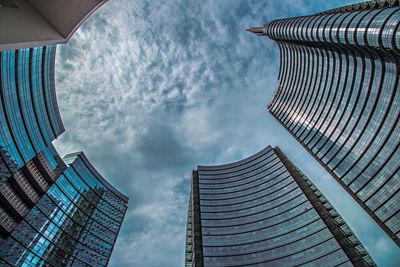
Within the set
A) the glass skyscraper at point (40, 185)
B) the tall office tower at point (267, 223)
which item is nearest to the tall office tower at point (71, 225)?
the glass skyscraper at point (40, 185)

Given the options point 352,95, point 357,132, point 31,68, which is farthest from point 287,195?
point 31,68

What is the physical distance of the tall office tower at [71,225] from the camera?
57906mm

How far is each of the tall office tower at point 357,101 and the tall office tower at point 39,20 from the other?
58412mm

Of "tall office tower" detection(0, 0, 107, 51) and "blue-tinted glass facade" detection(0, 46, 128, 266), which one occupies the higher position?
"blue-tinted glass facade" detection(0, 46, 128, 266)

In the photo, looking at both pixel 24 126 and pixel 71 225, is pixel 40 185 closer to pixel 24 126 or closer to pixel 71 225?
pixel 71 225

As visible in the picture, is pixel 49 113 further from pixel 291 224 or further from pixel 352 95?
pixel 352 95

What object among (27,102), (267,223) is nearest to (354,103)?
(267,223)

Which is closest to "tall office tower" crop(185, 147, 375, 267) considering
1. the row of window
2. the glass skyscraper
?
the row of window

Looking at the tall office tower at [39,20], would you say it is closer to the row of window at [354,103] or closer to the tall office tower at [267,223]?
the row of window at [354,103]

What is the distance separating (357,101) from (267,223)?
4849 cm

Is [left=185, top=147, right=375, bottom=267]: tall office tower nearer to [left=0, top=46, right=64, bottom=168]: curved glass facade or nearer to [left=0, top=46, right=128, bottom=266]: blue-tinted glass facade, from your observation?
[left=0, top=46, right=128, bottom=266]: blue-tinted glass facade

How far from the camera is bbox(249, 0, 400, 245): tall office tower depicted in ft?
184

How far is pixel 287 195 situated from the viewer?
86000mm

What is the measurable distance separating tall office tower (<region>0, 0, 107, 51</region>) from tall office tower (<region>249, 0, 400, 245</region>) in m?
58.4
